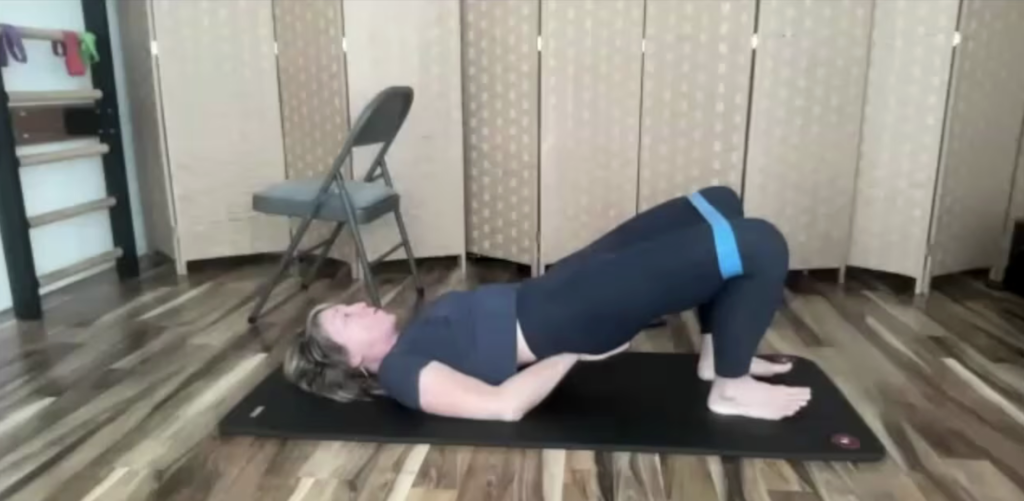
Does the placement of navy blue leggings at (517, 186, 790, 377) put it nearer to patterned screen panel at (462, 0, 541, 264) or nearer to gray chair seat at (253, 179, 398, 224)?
gray chair seat at (253, 179, 398, 224)

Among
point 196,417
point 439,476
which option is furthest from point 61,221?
point 439,476

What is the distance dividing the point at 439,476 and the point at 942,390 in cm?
149

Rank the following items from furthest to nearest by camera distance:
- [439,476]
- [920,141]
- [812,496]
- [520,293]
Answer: [920,141] → [520,293] → [439,476] → [812,496]

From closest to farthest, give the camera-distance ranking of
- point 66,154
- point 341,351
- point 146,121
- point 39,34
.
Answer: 1. point 341,351
2. point 39,34
3. point 66,154
4. point 146,121

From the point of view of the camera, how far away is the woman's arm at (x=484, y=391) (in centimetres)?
194

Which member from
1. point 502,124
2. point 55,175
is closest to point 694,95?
point 502,124

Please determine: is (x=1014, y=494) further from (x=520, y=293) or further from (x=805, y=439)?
(x=520, y=293)

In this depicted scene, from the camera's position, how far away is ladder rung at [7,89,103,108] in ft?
9.67

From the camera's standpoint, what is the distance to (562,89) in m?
3.35

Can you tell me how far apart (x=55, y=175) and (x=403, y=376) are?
2.20 meters

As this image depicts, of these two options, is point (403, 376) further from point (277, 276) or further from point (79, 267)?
point (79, 267)

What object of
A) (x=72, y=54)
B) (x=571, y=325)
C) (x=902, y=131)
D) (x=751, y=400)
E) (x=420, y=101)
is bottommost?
(x=751, y=400)

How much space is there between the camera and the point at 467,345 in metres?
2.01

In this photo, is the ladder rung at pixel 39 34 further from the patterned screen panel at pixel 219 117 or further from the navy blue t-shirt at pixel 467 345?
the navy blue t-shirt at pixel 467 345
